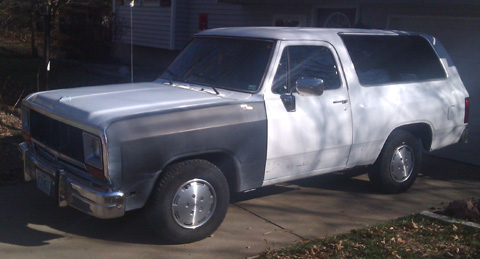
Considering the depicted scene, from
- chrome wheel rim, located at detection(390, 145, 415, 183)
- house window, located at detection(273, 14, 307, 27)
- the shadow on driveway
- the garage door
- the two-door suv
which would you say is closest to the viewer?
the two-door suv

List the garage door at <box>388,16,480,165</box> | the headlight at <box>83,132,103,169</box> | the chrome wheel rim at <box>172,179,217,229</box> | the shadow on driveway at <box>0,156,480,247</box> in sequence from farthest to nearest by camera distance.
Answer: the garage door at <box>388,16,480,165</box> < the shadow on driveway at <box>0,156,480,247</box> < the chrome wheel rim at <box>172,179,217,229</box> < the headlight at <box>83,132,103,169</box>

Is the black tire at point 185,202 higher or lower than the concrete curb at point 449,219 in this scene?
higher

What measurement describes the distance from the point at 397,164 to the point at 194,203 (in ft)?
9.53

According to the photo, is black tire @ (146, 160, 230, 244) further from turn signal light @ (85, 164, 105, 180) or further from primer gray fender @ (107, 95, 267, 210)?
turn signal light @ (85, 164, 105, 180)

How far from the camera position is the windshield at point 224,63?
222 inches

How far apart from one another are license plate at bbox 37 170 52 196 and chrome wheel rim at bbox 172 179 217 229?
1.16 metres

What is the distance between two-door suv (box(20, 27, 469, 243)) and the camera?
461 centimetres

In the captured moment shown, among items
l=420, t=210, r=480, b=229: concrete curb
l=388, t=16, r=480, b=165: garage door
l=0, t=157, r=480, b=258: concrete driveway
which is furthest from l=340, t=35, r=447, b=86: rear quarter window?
l=388, t=16, r=480, b=165: garage door

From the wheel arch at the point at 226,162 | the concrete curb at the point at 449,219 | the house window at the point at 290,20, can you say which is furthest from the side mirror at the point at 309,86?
the house window at the point at 290,20

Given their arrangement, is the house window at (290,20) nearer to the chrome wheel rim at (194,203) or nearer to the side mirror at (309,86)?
the side mirror at (309,86)

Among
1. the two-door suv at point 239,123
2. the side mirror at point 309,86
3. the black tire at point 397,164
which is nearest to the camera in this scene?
the two-door suv at point 239,123

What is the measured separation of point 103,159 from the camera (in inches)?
173

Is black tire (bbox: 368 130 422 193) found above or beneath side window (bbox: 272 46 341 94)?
beneath

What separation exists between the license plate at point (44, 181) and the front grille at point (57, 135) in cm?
26
